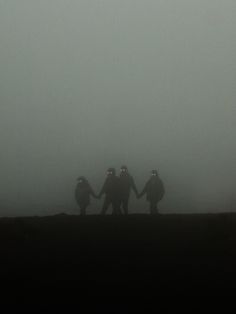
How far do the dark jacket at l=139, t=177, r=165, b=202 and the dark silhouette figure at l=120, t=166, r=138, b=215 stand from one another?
6 cm

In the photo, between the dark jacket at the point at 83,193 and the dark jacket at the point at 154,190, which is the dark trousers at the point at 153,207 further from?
the dark jacket at the point at 83,193

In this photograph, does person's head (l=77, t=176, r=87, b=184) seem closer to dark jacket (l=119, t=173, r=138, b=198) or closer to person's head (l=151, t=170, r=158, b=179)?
dark jacket (l=119, t=173, r=138, b=198)

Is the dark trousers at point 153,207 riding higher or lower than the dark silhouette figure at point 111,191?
lower

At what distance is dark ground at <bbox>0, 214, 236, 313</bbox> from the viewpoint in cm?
162

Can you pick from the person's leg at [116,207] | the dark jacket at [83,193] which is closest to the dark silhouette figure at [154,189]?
the person's leg at [116,207]

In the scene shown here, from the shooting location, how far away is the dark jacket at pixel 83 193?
83.1 inches

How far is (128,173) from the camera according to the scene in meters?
2.14

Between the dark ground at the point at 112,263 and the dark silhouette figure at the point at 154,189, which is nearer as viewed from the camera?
the dark ground at the point at 112,263

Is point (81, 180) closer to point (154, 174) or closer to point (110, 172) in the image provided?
point (110, 172)

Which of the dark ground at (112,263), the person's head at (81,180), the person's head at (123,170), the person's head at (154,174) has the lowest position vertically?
the dark ground at (112,263)

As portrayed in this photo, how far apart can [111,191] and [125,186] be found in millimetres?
69

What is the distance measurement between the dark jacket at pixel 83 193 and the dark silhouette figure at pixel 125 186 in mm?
142

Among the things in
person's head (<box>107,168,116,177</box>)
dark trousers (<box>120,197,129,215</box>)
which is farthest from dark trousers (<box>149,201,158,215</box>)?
person's head (<box>107,168,116,177</box>)

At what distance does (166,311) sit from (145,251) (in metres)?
0.26
